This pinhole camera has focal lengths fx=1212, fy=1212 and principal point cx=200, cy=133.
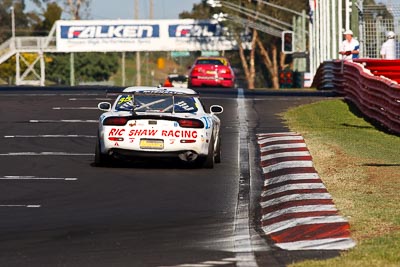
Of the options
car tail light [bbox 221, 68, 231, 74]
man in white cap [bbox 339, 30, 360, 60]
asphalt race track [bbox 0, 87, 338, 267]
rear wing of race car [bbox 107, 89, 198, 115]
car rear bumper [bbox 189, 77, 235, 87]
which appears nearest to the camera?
asphalt race track [bbox 0, 87, 338, 267]

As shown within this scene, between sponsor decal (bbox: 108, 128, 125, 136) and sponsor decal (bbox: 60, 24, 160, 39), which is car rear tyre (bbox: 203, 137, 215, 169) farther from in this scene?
sponsor decal (bbox: 60, 24, 160, 39)

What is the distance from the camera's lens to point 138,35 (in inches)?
3391

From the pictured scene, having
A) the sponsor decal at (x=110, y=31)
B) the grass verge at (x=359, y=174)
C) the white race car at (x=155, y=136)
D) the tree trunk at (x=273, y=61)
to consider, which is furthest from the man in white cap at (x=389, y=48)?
the tree trunk at (x=273, y=61)

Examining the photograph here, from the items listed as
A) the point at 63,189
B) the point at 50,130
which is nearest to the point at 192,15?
the point at 50,130

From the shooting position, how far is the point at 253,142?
68.8 ft

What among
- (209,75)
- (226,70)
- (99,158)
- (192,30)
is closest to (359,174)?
(99,158)

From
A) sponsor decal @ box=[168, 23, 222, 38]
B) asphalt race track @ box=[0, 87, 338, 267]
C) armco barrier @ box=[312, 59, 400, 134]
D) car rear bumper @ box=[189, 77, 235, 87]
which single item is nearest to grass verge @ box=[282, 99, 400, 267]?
armco barrier @ box=[312, 59, 400, 134]

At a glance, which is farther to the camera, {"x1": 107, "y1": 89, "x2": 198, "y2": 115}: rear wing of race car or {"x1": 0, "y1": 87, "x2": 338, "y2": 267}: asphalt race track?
{"x1": 107, "y1": 89, "x2": 198, "y2": 115}: rear wing of race car

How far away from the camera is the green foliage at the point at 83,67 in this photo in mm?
111750

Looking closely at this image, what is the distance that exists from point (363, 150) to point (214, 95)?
1526 cm

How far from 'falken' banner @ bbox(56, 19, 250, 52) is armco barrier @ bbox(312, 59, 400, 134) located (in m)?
47.7

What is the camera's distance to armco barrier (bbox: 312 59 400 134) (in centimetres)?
2281

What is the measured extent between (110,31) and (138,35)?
6.64ft

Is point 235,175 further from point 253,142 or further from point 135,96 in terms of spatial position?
point 253,142
